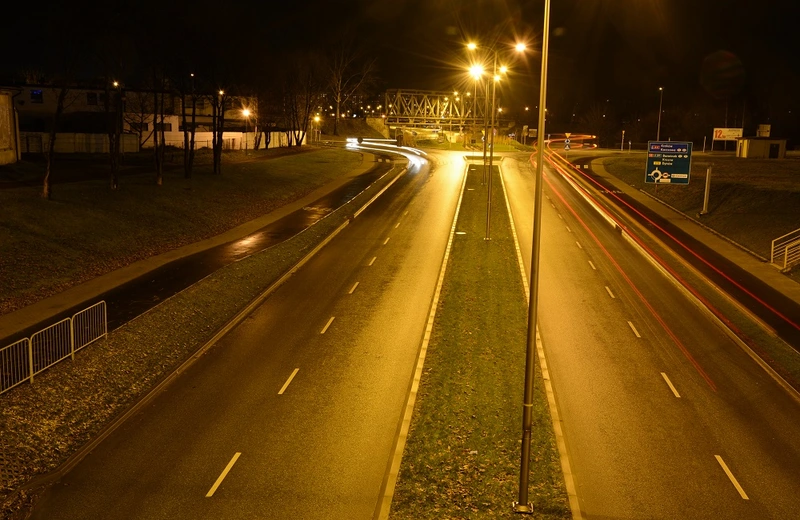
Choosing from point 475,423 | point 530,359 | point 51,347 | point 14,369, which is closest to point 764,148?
point 475,423

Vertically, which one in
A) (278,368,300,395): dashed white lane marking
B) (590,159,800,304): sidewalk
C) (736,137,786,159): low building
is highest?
(736,137,786,159): low building

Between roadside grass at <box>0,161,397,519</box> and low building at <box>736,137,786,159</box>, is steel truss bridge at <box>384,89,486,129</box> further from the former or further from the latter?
roadside grass at <box>0,161,397,519</box>

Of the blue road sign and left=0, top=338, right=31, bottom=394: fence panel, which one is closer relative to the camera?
left=0, top=338, right=31, bottom=394: fence panel

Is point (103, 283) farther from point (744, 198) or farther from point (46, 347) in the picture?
point (744, 198)

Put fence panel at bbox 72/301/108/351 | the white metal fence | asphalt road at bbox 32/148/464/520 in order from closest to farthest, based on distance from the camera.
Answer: asphalt road at bbox 32/148/464/520, the white metal fence, fence panel at bbox 72/301/108/351

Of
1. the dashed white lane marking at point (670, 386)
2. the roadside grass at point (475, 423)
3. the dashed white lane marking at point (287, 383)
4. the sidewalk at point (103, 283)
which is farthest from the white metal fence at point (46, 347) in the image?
the dashed white lane marking at point (670, 386)

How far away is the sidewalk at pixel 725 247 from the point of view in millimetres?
27891

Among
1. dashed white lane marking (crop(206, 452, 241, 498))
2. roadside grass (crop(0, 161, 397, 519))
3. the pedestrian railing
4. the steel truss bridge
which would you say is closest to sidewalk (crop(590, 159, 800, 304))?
the pedestrian railing

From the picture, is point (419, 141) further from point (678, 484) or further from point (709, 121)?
point (678, 484)

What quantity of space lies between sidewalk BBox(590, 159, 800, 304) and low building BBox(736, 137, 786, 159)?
34.1m

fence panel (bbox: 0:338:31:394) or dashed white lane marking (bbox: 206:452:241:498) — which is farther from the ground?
fence panel (bbox: 0:338:31:394)

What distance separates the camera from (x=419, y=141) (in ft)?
343

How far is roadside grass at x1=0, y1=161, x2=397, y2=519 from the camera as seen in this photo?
42.8 feet

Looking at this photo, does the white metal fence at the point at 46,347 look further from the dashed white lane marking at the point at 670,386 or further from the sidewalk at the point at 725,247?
the sidewalk at the point at 725,247
